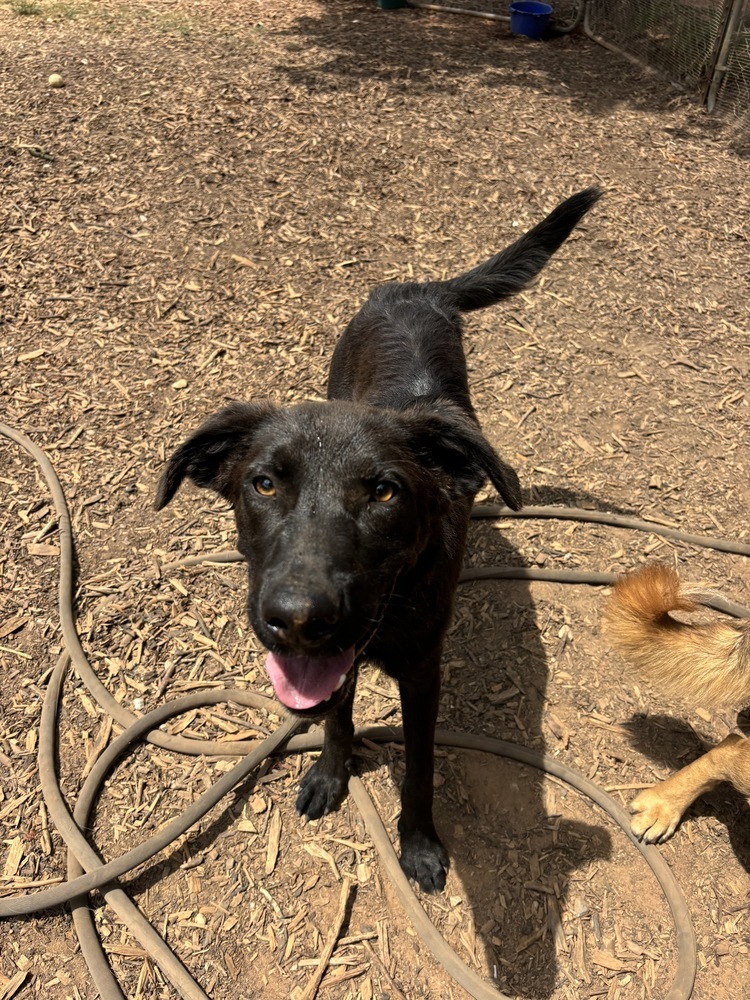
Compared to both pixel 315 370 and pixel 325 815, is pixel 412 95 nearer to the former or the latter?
pixel 315 370

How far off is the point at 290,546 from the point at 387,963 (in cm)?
181

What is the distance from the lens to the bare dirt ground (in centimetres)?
270

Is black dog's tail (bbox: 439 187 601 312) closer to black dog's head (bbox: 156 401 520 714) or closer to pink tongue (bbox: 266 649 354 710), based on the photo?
black dog's head (bbox: 156 401 520 714)

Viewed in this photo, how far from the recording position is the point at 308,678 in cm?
195

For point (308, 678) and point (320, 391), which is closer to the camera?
point (308, 678)

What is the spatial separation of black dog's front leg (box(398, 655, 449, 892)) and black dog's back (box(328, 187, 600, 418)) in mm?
1279

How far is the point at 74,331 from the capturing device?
5059mm

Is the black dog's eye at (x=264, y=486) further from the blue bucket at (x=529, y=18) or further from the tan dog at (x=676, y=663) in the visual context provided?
the blue bucket at (x=529, y=18)

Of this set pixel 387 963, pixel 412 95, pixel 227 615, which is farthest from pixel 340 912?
pixel 412 95

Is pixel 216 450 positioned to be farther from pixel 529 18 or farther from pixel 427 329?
pixel 529 18

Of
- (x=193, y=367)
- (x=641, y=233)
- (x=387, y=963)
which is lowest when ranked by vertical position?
(x=387, y=963)

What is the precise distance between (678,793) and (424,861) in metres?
1.13

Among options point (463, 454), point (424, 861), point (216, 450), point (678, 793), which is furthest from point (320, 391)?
point (678, 793)

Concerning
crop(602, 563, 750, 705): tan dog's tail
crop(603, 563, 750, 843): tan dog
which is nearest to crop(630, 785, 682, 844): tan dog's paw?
crop(603, 563, 750, 843): tan dog
